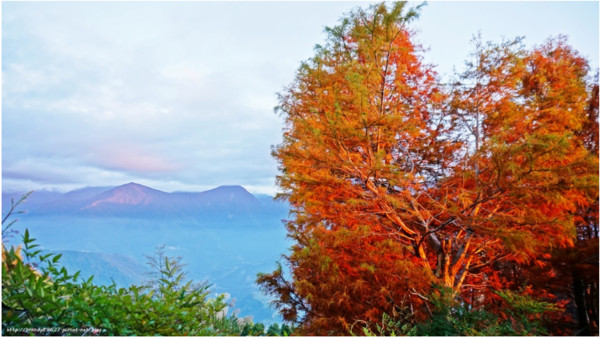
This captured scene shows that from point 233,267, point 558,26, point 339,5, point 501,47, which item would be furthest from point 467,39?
point 233,267

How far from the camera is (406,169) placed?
20.1 ft

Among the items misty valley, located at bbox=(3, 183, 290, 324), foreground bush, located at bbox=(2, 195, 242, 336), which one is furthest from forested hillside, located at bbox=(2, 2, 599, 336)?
misty valley, located at bbox=(3, 183, 290, 324)

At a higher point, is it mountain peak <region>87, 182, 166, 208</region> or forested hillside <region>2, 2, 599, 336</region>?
mountain peak <region>87, 182, 166, 208</region>

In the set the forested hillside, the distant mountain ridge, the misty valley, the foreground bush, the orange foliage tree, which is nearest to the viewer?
the foreground bush

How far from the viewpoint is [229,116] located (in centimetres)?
768

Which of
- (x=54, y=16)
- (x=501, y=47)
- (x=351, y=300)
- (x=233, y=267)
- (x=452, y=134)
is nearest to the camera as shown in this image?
(x=54, y=16)

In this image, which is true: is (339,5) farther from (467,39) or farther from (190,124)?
(190,124)

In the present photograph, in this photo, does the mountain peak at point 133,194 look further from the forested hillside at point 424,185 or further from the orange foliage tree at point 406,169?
the orange foliage tree at point 406,169

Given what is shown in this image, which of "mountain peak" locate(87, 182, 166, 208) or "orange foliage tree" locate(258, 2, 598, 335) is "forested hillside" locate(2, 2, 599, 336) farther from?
"mountain peak" locate(87, 182, 166, 208)

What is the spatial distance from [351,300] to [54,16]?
4960 millimetres

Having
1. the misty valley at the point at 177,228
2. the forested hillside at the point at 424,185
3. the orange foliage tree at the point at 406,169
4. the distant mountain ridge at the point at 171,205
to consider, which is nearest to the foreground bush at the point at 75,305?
the forested hillside at the point at 424,185

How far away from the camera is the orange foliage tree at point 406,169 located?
4.70 metres

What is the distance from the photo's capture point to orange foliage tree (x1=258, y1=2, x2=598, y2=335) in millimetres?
4699

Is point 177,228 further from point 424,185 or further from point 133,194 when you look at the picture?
point 424,185
